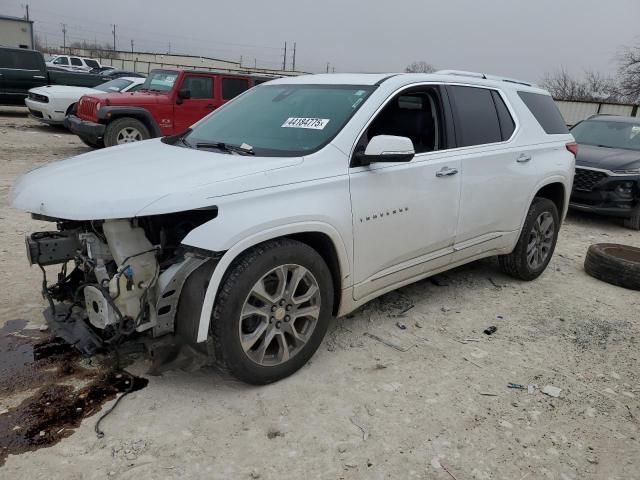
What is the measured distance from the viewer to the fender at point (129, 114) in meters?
9.66

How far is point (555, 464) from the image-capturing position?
2594 mm

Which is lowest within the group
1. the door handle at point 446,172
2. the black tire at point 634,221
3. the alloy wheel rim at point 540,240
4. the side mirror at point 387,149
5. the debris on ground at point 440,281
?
the debris on ground at point 440,281

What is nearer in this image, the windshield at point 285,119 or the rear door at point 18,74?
the windshield at point 285,119

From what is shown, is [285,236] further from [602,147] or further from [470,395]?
[602,147]

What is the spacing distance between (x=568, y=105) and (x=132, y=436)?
2217cm

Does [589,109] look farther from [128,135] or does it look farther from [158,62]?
[158,62]

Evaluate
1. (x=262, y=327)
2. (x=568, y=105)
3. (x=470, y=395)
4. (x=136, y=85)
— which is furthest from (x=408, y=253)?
(x=568, y=105)

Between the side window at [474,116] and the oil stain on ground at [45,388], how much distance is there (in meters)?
2.91

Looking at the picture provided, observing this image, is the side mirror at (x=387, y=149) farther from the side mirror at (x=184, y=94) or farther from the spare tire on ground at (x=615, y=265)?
the side mirror at (x=184, y=94)

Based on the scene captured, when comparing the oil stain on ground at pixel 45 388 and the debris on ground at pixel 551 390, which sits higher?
the debris on ground at pixel 551 390

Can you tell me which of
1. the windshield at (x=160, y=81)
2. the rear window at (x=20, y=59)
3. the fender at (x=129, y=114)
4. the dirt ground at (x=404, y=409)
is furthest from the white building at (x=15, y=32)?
the dirt ground at (x=404, y=409)

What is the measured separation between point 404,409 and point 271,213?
4.37ft

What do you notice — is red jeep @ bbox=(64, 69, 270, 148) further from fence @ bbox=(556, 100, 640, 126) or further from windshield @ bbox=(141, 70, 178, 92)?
fence @ bbox=(556, 100, 640, 126)

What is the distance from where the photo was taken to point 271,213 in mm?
2818
